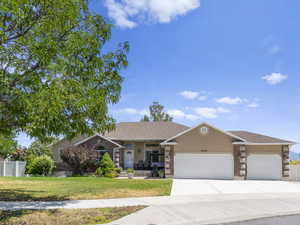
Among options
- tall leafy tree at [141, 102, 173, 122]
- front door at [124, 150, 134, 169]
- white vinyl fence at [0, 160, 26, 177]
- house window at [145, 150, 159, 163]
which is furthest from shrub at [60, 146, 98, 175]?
tall leafy tree at [141, 102, 173, 122]

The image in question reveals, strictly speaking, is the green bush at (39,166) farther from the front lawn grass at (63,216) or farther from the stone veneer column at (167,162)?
the front lawn grass at (63,216)

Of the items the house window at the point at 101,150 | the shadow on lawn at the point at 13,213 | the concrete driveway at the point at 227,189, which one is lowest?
the concrete driveway at the point at 227,189

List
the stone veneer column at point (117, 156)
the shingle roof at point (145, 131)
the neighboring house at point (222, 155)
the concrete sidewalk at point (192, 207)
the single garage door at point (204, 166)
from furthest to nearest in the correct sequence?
the shingle roof at point (145, 131) < the stone veneer column at point (117, 156) < the single garage door at point (204, 166) < the neighboring house at point (222, 155) < the concrete sidewalk at point (192, 207)

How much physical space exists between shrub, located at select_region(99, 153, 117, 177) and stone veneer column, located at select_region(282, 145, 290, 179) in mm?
14138

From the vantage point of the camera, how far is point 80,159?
22.5m

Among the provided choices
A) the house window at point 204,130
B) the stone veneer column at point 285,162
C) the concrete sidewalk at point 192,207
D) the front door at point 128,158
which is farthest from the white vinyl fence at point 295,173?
the front door at point 128,158

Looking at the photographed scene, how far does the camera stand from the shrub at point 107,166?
73.6 ft

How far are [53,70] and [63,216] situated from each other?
14.3 ft

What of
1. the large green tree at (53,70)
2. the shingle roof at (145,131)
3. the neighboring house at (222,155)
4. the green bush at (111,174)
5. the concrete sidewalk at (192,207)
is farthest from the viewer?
the shingle roof at (145,131)

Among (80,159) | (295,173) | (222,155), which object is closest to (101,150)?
(80,159)

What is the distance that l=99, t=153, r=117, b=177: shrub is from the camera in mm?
22438

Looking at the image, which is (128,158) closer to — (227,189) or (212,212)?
(227,189)

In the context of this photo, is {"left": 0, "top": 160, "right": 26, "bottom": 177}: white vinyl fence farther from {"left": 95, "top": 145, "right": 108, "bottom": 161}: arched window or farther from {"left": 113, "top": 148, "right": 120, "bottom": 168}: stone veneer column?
{"left": 113, "top": 148, "right": 120, "bottom": 168}: stone veneer column

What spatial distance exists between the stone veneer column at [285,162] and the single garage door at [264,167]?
30 cm
